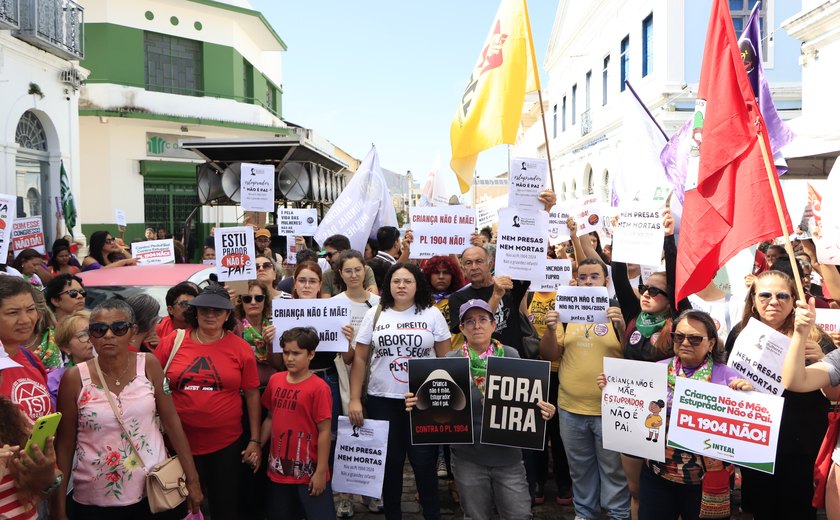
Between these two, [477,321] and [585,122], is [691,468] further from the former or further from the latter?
[585,122]

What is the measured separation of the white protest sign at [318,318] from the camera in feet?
15.2

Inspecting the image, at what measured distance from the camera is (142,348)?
15.2ft

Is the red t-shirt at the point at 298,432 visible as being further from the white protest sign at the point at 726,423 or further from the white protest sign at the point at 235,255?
the white protest sign at the point at 726,423

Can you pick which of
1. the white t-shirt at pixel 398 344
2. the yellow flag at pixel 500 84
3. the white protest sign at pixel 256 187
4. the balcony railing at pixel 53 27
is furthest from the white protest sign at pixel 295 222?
the balcony railing at pixel 53 27

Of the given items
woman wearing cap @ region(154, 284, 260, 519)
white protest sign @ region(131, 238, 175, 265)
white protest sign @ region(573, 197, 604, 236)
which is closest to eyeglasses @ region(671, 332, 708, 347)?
woman wearing cap @ region(154, 284, 260, 519)

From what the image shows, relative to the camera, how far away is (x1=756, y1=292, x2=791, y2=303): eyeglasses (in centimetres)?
369

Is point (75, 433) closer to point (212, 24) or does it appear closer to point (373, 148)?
point (373, 148)

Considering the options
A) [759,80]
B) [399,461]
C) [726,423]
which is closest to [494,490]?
[399,461]

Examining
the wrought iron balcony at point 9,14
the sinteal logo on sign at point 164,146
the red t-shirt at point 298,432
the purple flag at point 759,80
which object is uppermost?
the wrought iron balcony at point 9,14

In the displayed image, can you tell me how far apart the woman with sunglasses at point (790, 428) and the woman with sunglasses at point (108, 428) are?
343 centimetres

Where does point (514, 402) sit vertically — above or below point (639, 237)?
below

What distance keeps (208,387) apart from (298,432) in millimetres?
630

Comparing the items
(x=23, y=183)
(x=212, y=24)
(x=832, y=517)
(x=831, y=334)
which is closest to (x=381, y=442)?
(x=832, y=517)

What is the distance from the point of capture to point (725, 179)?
12.6 ft
